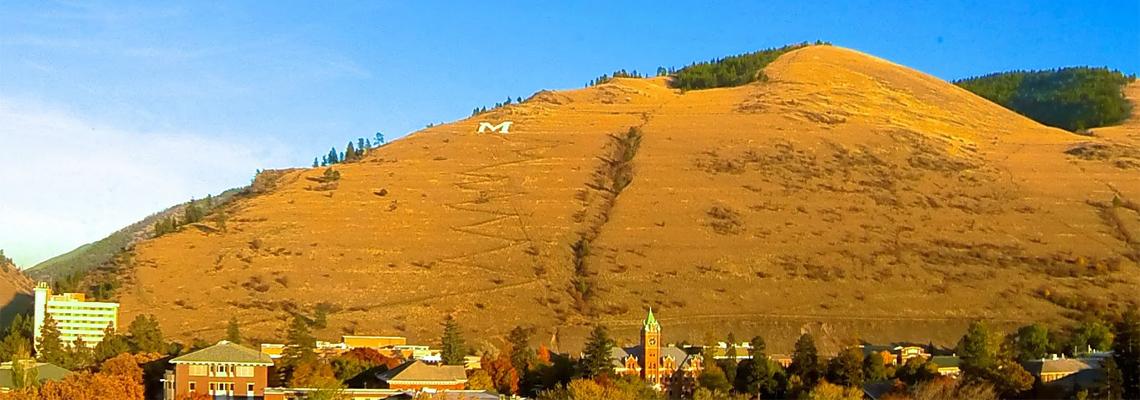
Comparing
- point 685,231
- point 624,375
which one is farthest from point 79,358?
point 685,231

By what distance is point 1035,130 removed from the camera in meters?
137

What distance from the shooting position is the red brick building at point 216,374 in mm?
51219

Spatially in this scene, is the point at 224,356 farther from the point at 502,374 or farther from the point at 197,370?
the point at 502,374

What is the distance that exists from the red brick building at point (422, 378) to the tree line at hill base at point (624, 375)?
4.09 feet

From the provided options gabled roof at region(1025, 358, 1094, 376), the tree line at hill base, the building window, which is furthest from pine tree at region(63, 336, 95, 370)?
gabled roof at region(1025, 358, 1094, 376)

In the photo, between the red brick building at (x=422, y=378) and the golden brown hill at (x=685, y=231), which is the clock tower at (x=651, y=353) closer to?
the golden brown hill at (x=685, y=231)

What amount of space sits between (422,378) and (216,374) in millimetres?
8082

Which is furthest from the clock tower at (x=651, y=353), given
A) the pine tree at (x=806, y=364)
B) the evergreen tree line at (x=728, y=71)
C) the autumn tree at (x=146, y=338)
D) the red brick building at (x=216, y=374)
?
the evergreen tree line at (x=728, y=71)

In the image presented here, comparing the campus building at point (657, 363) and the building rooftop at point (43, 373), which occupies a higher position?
the building rooftop at point (43, 373)

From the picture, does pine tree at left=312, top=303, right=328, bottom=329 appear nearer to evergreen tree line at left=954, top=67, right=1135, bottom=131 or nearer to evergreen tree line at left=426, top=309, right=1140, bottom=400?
evergreen tree line at left=426, top=309, right=1140, bottom=400

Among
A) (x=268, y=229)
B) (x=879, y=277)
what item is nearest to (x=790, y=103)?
(x=879, y=277)

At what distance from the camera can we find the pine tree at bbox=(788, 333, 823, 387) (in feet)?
191

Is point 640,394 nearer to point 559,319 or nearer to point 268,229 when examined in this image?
point 559,319

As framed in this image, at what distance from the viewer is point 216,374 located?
51.4 m
